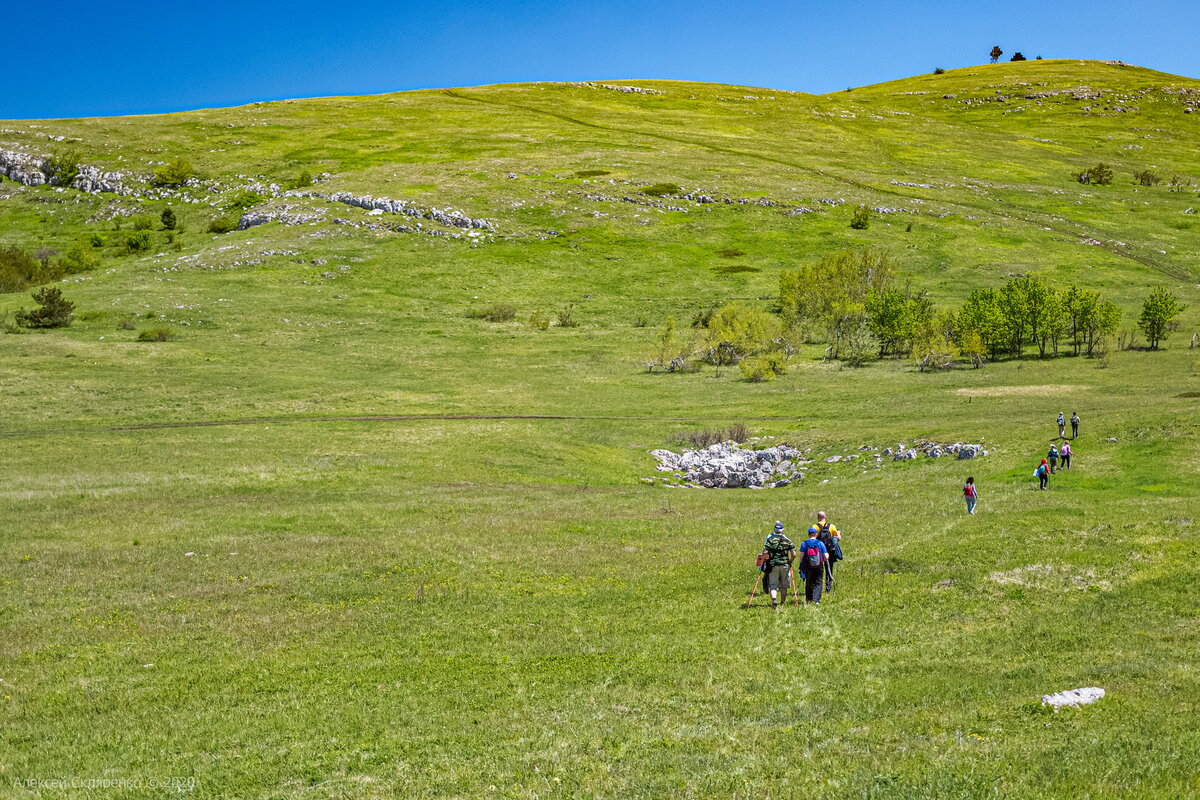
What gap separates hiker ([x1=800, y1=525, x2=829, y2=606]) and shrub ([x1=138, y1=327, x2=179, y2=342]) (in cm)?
9633

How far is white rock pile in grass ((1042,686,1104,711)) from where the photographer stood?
1619 cm

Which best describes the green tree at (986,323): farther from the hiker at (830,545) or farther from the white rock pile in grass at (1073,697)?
the white rock pile in grass at (1073,697)

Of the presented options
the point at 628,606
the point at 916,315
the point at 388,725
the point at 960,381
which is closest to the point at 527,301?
the point at 916,315

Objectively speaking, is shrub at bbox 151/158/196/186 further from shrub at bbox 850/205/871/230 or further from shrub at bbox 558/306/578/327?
shrub at bbox 850/205/871/230

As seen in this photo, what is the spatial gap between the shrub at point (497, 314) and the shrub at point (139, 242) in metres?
70.6

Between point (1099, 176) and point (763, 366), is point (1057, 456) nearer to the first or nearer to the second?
point (763, 366)

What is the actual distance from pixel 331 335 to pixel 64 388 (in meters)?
36.0

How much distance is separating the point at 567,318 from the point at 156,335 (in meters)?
54.1

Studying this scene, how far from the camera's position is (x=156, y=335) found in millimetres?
100938

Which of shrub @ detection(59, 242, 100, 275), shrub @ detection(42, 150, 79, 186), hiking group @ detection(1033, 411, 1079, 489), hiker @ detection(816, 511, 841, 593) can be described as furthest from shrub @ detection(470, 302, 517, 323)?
shrub @ detection(42, 150, 79, 186)

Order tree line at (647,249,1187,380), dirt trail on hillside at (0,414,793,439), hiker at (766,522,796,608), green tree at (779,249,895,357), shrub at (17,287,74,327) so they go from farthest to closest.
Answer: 1. green tree at (779,249,895,357)
2. shrub at (17,287,74,327)
3. tree line at (647,249,1187,380)
4. dirt trail on hillside at (0,414,793,439)
5. hiker at (766,522,796,608)

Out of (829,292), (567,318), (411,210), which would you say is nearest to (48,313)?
(567,318)

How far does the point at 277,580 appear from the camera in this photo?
29.0 meters

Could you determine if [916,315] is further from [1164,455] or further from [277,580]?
[277,580]
